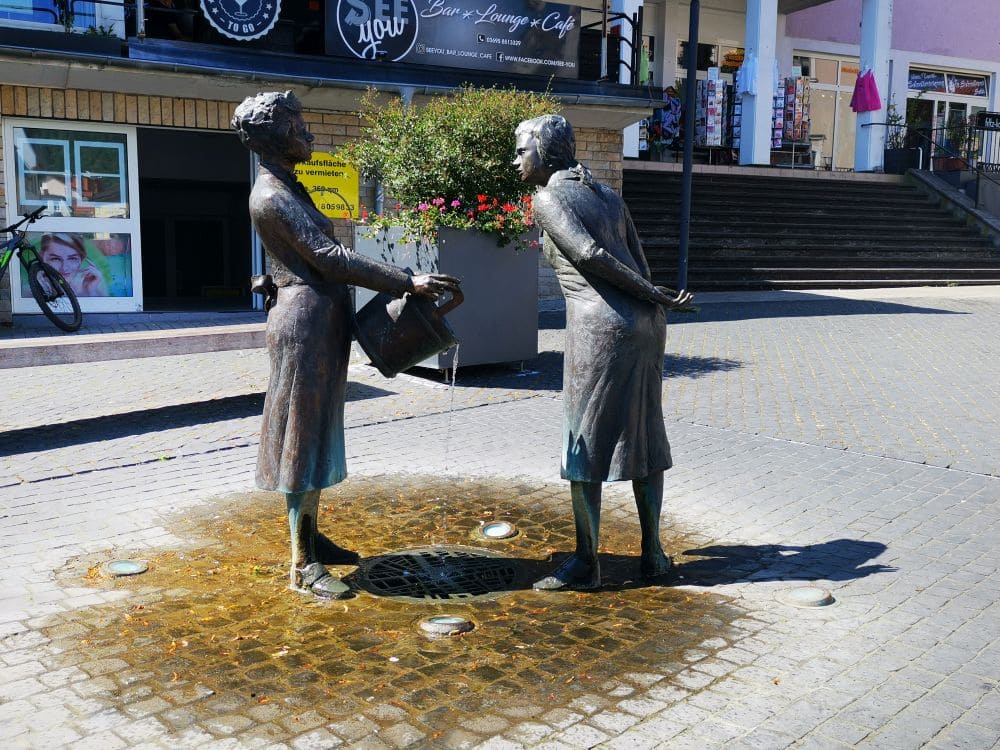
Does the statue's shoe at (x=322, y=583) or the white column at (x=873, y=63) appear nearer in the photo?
the statue's shoe at (x=322, y=583)

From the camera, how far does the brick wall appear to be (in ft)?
41.7

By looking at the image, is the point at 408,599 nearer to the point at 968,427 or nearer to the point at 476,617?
the point at 476,617

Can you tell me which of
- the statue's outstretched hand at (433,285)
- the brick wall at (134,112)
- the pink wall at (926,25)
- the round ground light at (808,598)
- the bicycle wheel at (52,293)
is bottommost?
the round ground light at (808,598)

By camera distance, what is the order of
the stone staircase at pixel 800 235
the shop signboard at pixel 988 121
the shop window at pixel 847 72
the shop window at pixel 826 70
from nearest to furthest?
the stone staircase at pixel 800 235 < the shop signboard at pixel 988 121 < the shop window at pixel 826 70 < the shop window at pixel 847 72

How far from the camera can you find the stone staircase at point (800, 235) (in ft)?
59.6

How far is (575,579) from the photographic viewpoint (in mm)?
4285

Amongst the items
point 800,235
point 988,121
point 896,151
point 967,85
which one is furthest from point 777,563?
point 967,85

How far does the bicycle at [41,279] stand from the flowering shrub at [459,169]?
462 centimetres

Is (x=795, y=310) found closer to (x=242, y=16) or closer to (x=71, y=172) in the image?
(x=242, y=16)

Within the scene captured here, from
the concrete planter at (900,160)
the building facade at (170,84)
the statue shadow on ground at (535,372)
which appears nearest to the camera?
the statue shadow on ground at (535,372)

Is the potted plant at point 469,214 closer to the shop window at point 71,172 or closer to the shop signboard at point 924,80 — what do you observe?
the shop window at point 71,172

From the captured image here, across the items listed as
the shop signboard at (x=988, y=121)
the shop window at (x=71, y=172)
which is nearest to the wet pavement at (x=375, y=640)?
the shop window at (x=71, y=172)

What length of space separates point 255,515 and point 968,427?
17.2ft

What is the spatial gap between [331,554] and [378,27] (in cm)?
1146
